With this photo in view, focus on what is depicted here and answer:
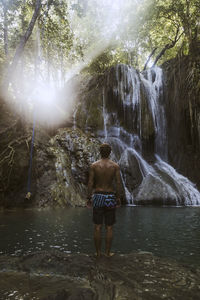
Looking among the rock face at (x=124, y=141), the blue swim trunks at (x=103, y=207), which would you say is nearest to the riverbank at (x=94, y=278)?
the blue swim trunks at (x=103, y=207)

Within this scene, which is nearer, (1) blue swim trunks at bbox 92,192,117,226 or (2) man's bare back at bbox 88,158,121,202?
(1) blue swim trunks at bbox 92,192,117,226

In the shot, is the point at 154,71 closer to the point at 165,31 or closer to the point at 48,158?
the point at 165,31

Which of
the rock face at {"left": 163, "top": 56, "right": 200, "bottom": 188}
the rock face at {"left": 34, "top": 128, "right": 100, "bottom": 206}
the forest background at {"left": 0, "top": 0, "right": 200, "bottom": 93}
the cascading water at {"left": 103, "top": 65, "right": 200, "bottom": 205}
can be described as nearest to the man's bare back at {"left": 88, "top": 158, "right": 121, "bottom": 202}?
the rock face at {"left": 34, "top": 128, "right": 100, "bottom": 206}

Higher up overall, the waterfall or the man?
the waterfall

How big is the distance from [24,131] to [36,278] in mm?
Answer: 12172

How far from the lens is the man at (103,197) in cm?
409

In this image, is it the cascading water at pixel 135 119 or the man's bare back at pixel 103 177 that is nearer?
the man's bare back at pixel 103 177

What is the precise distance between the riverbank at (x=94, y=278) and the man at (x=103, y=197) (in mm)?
418

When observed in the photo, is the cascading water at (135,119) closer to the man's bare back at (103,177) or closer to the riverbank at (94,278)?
the man's bare back at (103,177)

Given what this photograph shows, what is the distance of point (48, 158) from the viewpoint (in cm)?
1377

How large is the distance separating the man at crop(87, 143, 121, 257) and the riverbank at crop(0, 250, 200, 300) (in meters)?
0.42

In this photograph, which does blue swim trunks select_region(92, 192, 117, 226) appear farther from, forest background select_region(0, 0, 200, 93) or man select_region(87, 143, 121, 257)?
forest background select_region(0, 0, 200, 93)

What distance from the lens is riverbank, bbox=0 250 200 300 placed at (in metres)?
2.48

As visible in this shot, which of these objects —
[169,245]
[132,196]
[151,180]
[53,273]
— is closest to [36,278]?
[53,273]
